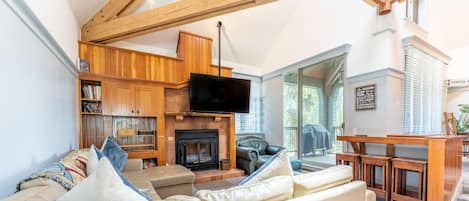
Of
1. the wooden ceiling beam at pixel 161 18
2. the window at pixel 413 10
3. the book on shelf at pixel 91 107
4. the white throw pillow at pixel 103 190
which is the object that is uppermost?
the window at pixel 413 10

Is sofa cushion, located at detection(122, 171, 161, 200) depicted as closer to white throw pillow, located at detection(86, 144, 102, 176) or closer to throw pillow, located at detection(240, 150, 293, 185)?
white throw pillow, located at detection(86, 144, 102, 176)

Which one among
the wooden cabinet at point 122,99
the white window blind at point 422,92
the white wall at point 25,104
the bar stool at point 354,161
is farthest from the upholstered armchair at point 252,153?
the white wall at point 25,104

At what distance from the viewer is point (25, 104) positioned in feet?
5.38

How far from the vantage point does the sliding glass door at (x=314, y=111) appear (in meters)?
4.43

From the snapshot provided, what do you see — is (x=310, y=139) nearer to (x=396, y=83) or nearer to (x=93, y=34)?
(x=396, y=83)

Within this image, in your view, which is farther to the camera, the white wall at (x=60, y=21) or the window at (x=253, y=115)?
the window at (x=253, y=115)

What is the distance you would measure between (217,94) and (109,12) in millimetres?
2335

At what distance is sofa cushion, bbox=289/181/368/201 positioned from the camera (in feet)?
4.62

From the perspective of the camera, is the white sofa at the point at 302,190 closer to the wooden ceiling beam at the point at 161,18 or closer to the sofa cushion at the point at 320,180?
the sofa cushion at the point at 320,180

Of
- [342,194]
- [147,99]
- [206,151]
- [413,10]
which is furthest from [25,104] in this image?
[413,10]

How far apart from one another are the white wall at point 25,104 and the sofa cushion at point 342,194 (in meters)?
1.84

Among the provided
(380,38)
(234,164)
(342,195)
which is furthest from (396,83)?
(234,164)

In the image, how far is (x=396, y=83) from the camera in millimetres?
3625

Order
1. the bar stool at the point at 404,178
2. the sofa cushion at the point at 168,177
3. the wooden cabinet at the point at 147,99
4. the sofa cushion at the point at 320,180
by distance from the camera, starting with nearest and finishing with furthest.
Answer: the sofa cushion at the point at 320,180 < the bar stool at the point at 404,178 < the sofa cushion at the point at 168,177 < the wooden cabinet at the point at 147,99
